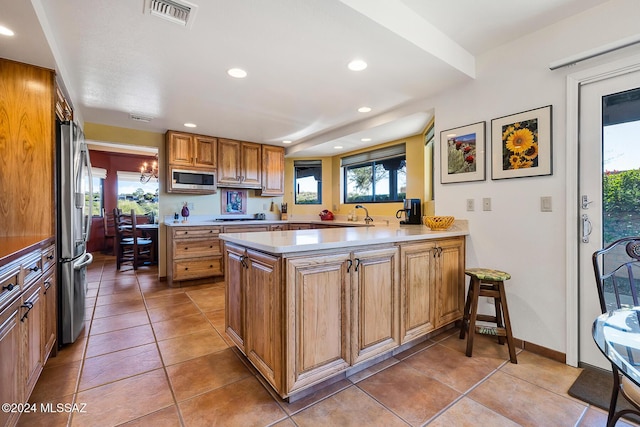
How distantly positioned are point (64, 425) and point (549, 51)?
12.5 feet

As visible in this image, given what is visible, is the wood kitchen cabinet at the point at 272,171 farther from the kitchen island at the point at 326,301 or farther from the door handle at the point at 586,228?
the door handle at the point at 586,228

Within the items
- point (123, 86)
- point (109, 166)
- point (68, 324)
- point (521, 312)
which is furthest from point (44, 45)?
point (109, 166)

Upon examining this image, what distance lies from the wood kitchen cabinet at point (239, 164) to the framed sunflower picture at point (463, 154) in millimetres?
3239

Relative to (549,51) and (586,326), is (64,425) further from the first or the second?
(549,51)

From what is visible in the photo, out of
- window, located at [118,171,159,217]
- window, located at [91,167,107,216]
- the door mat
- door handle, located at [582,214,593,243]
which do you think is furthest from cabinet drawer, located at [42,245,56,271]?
window, located at [91,167,107,216]

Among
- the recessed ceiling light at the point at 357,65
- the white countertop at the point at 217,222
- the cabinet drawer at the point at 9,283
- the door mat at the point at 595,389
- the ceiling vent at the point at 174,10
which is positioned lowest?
the door mat at the point at 595,389

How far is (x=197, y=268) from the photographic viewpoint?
4.21 meters

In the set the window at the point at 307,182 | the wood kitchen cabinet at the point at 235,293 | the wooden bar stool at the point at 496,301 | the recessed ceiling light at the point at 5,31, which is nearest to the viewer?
the recessed ceiling light at the point at 5,31

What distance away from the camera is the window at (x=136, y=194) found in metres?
7.05

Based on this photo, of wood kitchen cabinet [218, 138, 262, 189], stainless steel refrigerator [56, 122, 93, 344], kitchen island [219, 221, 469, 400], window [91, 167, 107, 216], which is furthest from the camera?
window [91, 167, 107, 216]

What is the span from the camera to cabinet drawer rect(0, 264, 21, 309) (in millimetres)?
1221

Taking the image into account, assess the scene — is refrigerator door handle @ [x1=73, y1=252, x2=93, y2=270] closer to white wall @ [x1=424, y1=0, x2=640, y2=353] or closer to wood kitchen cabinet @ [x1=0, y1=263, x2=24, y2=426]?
wood kitchen cabinet @ [x1=0, y1=263, x2=24, y2=426]

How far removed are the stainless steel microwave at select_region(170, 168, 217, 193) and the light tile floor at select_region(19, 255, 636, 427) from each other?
2.24 m

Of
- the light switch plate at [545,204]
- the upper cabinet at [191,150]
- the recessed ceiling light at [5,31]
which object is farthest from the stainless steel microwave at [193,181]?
the light switch plate at [545,204]
